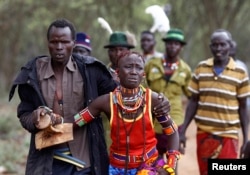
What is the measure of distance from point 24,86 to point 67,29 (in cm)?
56

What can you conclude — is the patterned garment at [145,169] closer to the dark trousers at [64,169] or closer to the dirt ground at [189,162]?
the dark trousers at [64,169]

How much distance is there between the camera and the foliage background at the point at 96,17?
16594 millimetres

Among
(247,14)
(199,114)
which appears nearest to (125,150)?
(199,114)

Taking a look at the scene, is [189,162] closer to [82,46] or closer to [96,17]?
[82,46]

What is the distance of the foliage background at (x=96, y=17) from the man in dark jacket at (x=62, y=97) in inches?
268

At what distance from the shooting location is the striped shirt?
20.0 ft

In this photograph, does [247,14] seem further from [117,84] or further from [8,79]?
[117,84]

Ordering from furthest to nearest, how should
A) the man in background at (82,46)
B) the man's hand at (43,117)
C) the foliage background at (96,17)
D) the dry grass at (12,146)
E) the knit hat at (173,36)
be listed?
the foliage background at (96,17) < the dry grass at (12,146) < the knit hat at (173,36) < the man in background at (82,46) < the man's hand at (43,117)

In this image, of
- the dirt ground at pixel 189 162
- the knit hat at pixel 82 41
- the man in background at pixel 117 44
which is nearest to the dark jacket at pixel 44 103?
the man in background at pixel 117 44

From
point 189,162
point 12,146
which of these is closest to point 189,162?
point 189,162

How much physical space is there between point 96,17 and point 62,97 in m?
16.5

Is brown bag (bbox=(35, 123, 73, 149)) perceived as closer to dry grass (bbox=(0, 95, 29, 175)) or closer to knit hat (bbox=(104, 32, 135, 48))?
knit hat (bbox=(104, 32, 135, 48))

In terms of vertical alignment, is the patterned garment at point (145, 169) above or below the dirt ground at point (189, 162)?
above

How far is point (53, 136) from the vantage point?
4012 millimetres
